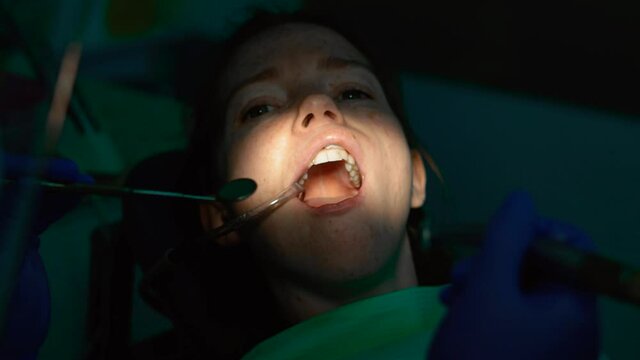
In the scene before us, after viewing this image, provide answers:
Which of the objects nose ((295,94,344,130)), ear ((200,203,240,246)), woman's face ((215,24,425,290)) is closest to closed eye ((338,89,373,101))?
woman's face ((215,24,425,290))

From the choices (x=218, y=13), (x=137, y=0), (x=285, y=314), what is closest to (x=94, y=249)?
(x=285, y=314)

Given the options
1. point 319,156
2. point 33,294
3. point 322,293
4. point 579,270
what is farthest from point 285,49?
point 579,270

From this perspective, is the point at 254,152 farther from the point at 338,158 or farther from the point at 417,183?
the point at 417,183

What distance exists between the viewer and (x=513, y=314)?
2.22ft

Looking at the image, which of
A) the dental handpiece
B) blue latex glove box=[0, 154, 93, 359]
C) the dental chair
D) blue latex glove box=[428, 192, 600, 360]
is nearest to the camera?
blue latex glove box=[428, 192, 600, 360]

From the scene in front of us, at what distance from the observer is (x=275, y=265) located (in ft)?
3.71

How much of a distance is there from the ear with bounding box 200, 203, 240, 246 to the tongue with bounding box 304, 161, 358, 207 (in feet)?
0.69

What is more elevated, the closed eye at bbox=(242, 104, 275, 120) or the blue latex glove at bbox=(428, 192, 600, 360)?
the closed eye at bbox=(242, 104, 275, 120)

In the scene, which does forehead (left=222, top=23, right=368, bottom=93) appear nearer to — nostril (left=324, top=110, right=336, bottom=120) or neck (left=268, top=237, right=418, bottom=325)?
nostril (left=324, top=110, right=336, bottom=120)

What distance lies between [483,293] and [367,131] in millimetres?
493

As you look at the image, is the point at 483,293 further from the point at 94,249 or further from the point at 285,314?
the point at 94,249

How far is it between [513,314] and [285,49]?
79cm

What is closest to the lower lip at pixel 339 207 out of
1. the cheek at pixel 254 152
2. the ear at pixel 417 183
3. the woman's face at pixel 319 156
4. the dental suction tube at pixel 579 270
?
the woman's face at pixel 319 156

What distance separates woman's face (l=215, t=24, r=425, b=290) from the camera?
3.38ft
